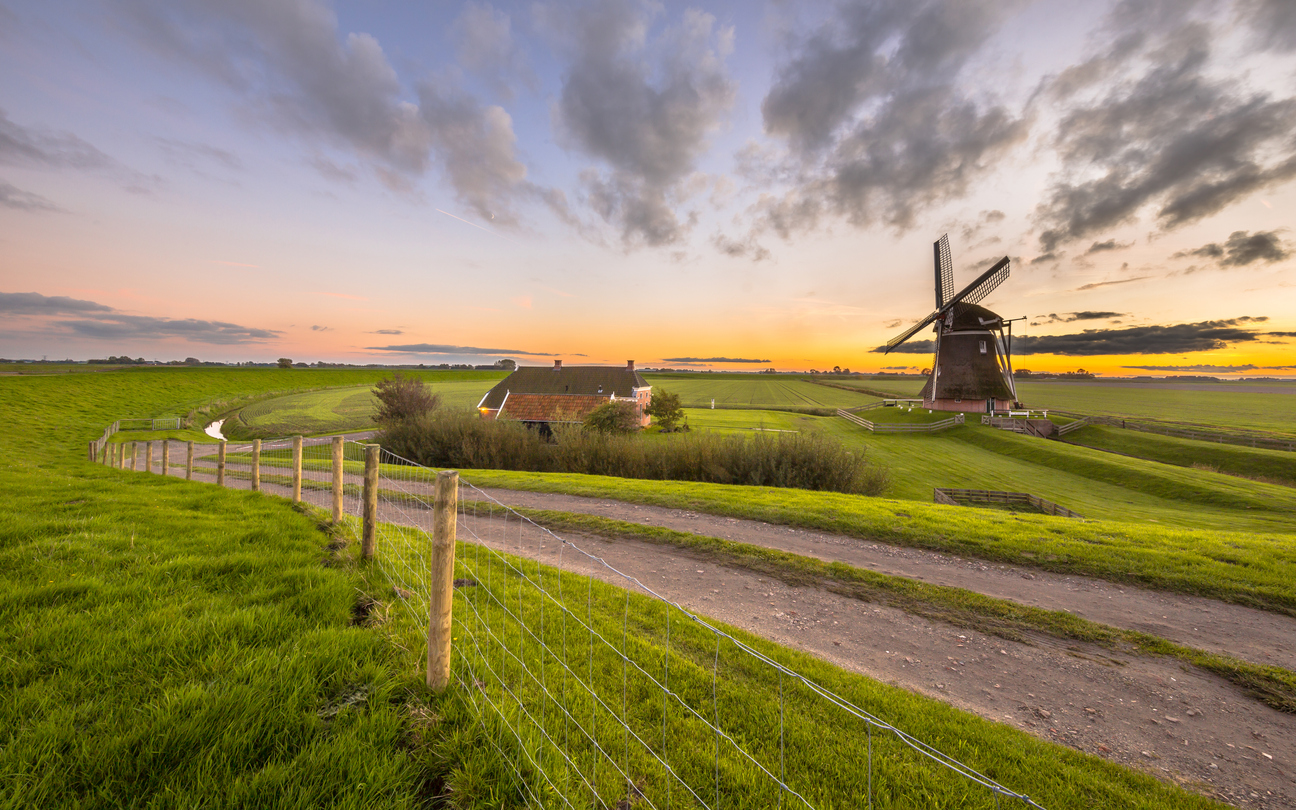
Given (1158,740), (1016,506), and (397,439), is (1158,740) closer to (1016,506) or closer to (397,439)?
(1016,506)

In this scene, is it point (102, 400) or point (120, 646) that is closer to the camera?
point (120, 646)

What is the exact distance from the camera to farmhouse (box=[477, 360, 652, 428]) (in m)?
43.3

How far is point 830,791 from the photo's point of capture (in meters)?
3.38

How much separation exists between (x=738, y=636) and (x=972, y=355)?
53.1m

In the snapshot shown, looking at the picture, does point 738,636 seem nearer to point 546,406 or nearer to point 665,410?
point 665,410

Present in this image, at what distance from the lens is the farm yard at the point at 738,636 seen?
9.23 ft

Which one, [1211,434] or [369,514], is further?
[1211,434]

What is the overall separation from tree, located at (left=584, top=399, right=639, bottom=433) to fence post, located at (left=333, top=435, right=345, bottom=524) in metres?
21.8

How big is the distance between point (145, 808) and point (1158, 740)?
788cm

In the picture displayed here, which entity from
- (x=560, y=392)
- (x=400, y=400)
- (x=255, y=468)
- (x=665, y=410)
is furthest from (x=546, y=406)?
(x=255, y=468)

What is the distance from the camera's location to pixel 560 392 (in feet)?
156

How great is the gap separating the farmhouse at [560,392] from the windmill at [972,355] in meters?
Answer: 31.3

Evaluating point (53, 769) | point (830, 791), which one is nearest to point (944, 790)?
point (830, 791)

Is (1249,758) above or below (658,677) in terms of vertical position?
below
